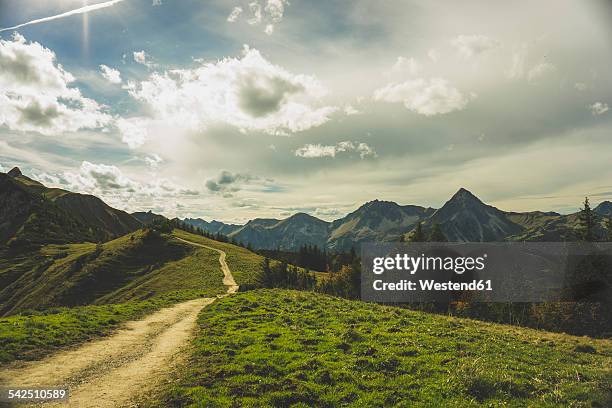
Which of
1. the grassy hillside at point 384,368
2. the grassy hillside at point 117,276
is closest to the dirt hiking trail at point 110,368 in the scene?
the grassy hillside at point 384,368

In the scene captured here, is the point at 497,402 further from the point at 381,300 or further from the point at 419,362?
the point at 381,300

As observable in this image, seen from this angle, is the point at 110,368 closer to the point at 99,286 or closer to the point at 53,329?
the point at 53,329

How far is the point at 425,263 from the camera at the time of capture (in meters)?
80.3

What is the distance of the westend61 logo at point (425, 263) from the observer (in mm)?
78312

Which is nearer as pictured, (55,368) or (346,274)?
(55,368)

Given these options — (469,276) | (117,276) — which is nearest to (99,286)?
(117,276)

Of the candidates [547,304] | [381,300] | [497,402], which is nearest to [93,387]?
[497,402]

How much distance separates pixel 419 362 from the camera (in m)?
18.5

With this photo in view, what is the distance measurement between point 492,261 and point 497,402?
4155 inches

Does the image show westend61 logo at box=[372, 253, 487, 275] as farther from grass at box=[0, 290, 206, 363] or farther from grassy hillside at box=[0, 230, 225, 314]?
grass at box=[0, 290, 206, 363]

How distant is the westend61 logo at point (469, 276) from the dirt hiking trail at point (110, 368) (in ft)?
183

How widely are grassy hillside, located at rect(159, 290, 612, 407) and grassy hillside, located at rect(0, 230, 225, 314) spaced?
48220 mm

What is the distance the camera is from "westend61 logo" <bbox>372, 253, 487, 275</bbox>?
257 ft

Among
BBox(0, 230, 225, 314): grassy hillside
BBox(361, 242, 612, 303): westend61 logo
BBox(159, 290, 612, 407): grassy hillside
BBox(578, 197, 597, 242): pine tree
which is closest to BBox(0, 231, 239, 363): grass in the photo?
A: BBox(0, 230, 225, 314): grassy hillside
